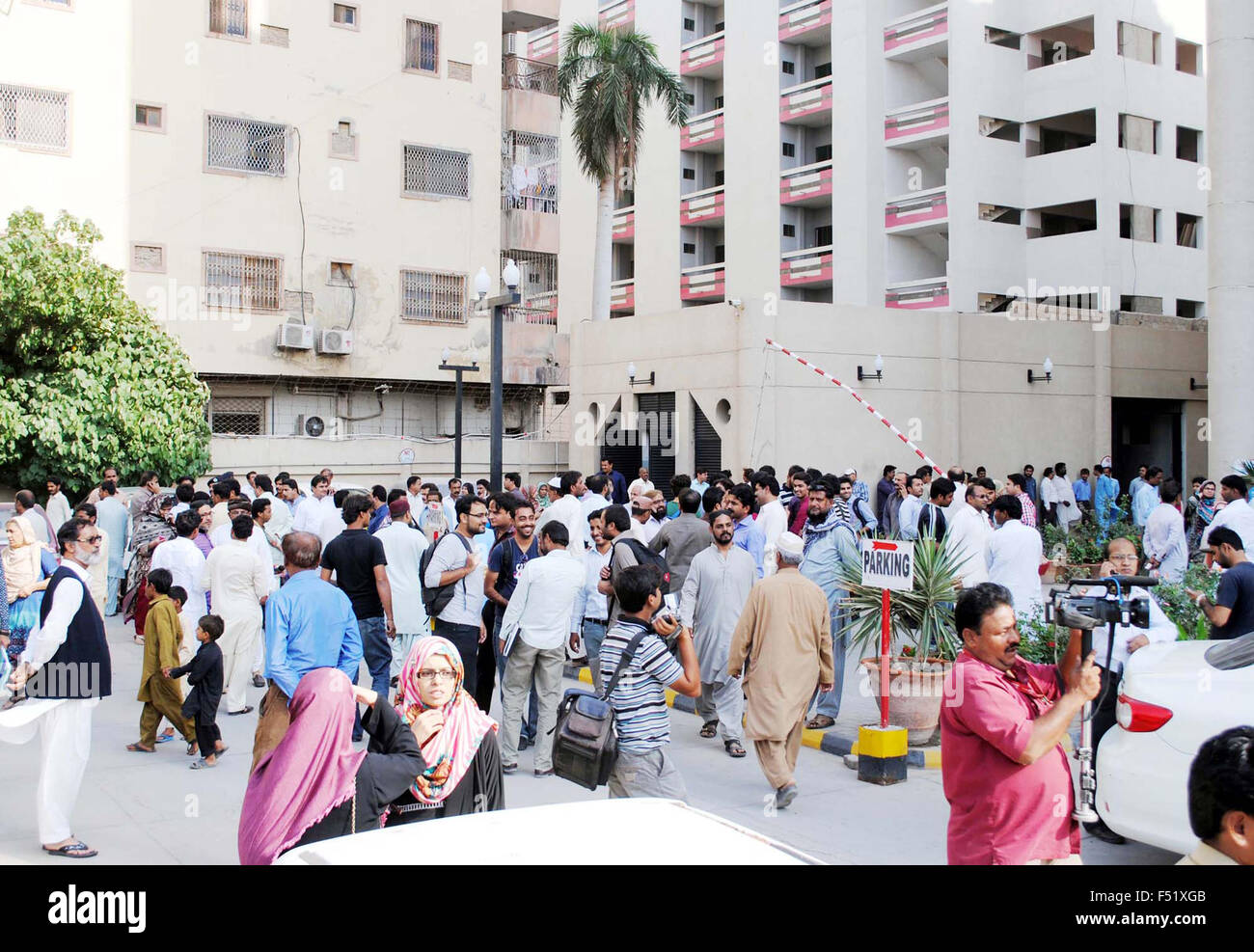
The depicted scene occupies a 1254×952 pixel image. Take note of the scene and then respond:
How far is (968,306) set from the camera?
108 feet

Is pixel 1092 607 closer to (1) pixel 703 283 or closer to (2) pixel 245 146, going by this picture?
(2) pixel 245 146

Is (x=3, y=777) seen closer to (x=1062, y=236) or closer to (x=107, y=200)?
(x=107, y=200)

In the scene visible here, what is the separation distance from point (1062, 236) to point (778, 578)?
1160 inches

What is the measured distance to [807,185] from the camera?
36.7 meters

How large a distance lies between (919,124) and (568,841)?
33.7 metres

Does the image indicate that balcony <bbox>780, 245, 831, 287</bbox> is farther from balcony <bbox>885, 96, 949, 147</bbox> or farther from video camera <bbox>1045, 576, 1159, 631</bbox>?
video camera <bbox>1045, 576, 1159, 631</bbox>

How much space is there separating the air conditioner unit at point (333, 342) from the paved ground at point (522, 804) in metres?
21.2

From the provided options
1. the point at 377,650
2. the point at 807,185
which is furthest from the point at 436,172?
the point at 377,650

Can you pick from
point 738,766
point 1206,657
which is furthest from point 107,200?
point 1206,657

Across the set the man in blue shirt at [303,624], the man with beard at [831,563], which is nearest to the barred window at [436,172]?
the man with beard at [831,563]

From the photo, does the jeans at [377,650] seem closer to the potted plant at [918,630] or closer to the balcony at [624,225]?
the potted plant at [918,630]

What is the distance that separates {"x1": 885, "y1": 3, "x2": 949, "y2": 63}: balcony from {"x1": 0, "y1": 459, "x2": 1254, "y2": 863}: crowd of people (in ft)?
74.7

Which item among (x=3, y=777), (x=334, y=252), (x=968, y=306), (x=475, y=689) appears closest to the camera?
(x=3, y=777)

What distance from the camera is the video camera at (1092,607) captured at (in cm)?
432
